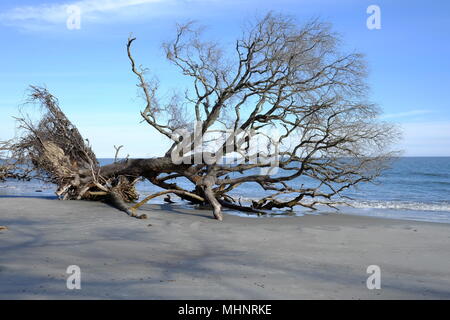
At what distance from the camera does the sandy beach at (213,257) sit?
209 inches

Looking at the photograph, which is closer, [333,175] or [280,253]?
[280,253]

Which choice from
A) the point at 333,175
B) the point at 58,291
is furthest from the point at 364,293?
the point at 333,175

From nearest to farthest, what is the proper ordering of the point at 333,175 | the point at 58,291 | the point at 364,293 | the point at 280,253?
the point at 58,291, the point at 364,293, the point at 280,253, the point at 333,175

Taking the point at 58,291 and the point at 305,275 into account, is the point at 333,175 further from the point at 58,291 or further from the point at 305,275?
the point at 58,291

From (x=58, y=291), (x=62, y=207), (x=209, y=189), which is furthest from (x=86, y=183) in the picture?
(x=58, y=291)

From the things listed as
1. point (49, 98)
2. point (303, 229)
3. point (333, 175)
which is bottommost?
point (303, 229)

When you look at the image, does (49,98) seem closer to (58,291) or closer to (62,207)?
(62,207)

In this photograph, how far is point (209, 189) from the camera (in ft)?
46.4

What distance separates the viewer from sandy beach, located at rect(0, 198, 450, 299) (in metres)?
5.30

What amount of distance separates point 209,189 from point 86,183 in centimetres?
516

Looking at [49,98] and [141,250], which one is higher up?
[49,98]

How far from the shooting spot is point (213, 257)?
7312mm
